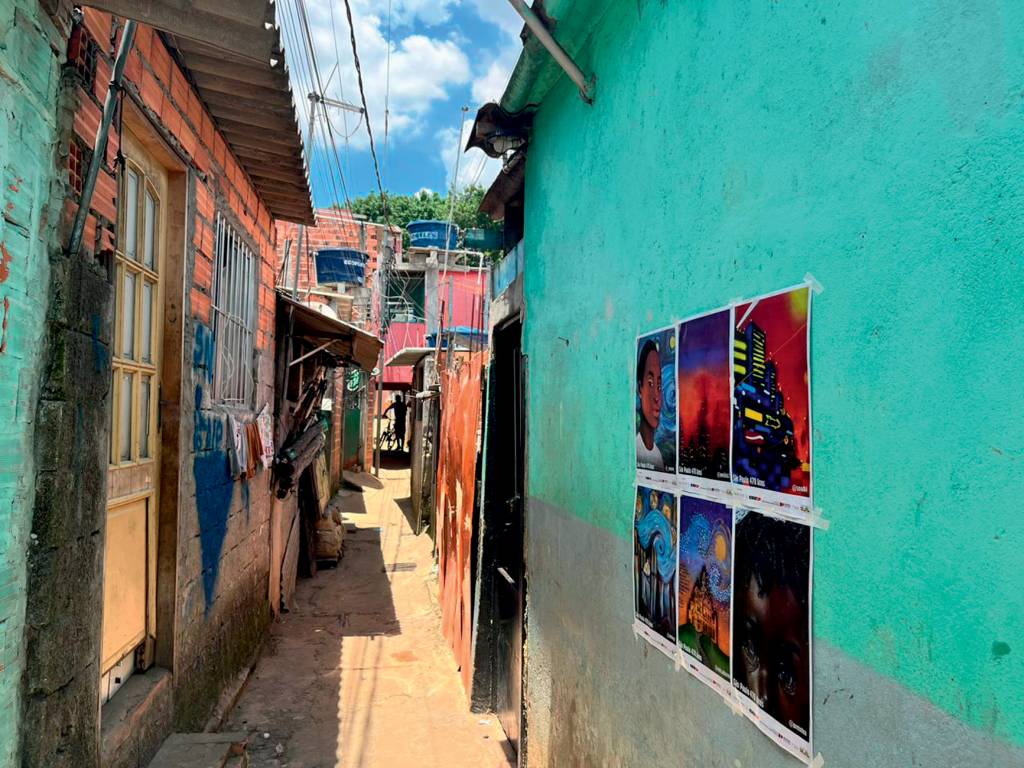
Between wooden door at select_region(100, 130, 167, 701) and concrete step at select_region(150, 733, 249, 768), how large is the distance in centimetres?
43

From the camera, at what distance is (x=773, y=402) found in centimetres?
175

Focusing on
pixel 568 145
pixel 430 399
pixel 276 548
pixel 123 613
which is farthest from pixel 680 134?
pixel 430 399

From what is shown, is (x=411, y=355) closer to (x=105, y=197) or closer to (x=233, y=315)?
(x=233, y=315)

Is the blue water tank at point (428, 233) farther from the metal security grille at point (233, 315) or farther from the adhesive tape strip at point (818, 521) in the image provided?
the adhesive tape strip at point (818, 521)

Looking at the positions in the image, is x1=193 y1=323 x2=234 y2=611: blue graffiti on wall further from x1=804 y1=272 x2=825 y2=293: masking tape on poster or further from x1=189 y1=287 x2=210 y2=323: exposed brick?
x1=804 y1=272 x2=825 y2=293: masking tape on poster

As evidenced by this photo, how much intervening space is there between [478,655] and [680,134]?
14.8 ft

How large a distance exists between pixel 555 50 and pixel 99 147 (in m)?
1.85

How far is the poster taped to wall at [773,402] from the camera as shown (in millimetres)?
1632

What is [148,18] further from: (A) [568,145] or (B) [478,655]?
(B) [478,655]

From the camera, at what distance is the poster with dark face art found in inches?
63.5

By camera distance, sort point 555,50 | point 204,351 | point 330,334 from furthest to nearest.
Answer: point 330,334 → point 204,351 → point 555,50

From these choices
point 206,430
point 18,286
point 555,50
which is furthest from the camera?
point 206,430

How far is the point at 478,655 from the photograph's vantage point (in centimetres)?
555

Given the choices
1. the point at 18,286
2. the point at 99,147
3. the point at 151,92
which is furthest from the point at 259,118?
the point at 18,286
